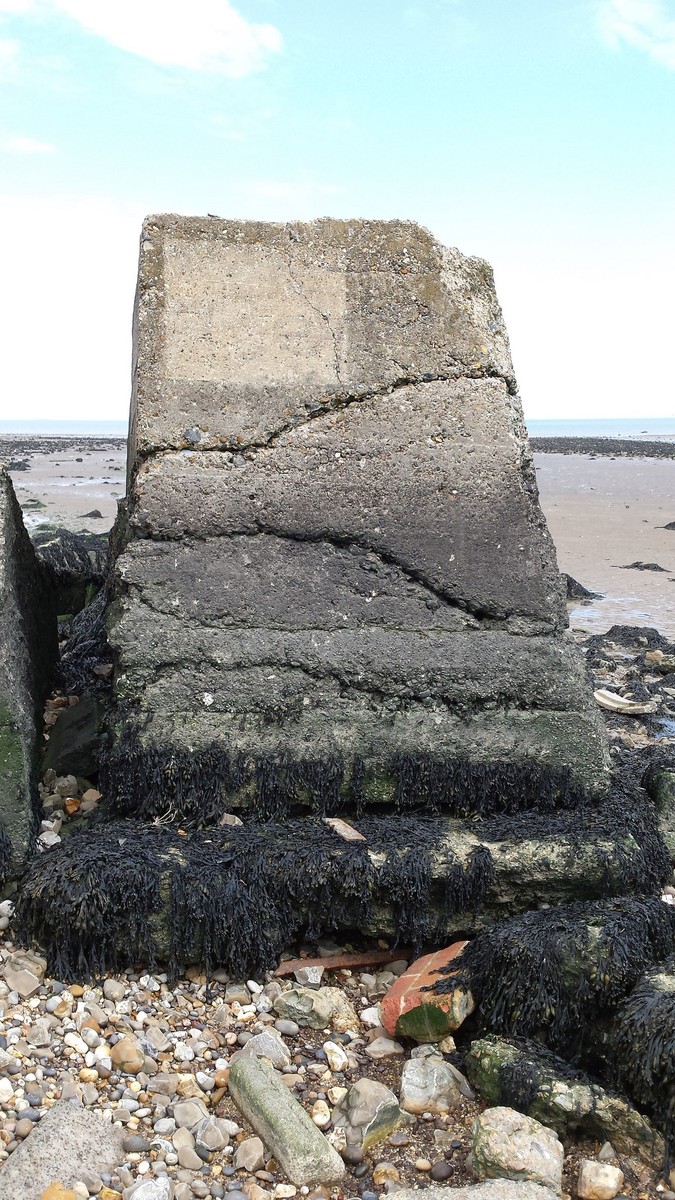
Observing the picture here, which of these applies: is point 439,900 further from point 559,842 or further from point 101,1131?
point 101,1131

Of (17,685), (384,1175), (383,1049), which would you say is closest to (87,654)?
(17,685)

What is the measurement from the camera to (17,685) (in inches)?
145

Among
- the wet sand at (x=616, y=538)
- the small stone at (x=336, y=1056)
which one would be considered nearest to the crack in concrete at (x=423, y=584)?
the small stone at (x=336, y=1056)

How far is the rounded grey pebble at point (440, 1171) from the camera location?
8.09 ft

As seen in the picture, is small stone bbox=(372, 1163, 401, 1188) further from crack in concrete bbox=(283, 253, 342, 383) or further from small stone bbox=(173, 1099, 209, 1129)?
crack in concrete bbox=(283, 253, 342, 383)

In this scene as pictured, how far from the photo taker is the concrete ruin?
3568 mm

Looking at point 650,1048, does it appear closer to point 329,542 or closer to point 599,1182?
point 599,1182

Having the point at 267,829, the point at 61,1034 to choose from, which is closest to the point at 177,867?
the point at 267,829

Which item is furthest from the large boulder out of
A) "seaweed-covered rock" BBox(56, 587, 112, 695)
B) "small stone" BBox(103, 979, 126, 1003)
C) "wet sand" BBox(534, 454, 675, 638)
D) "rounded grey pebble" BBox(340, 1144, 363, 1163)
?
"wet sand" BBox(534, 454, 675, 638)

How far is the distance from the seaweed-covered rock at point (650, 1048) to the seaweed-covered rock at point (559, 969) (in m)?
0.11

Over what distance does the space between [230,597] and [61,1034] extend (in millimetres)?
1549

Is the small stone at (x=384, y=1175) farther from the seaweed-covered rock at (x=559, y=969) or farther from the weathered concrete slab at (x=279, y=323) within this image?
the weathered concrete slab at (x=279, y=323)

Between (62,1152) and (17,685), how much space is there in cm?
174

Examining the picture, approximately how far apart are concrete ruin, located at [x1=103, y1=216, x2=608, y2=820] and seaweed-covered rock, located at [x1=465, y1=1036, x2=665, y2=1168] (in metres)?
1.11
